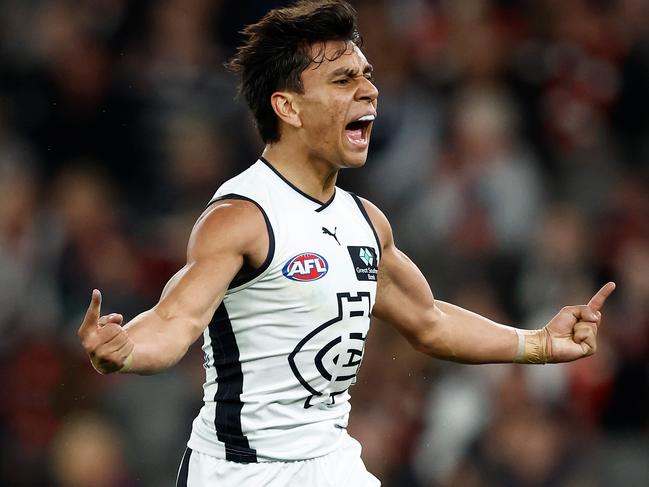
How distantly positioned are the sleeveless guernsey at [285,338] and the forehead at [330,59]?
1.55ft

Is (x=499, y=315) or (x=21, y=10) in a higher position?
(x=21, y=10)

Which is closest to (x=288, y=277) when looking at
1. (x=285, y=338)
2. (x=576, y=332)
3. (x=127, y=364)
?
(x=285, y=338)

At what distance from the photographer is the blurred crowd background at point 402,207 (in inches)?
337

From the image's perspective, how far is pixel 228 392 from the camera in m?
4.71

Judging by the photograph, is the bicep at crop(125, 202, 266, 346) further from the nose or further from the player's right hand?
the nose

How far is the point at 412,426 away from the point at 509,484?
32.5 inches

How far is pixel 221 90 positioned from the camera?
10.3 meters

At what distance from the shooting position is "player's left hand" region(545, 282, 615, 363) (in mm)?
5422

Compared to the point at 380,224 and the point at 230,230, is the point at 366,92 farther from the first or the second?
the point at 230,230

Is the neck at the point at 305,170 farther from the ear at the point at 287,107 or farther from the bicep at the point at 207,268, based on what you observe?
the bicep at the point at 207,268

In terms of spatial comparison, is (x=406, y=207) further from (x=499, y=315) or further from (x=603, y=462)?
(x=603, y=462)

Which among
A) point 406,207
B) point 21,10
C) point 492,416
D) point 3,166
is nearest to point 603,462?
point 492,416

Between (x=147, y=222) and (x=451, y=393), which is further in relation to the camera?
(x=147, y=222)

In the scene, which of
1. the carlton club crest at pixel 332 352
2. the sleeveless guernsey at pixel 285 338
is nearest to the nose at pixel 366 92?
the sleeveless guernsey at pixel 285 338
